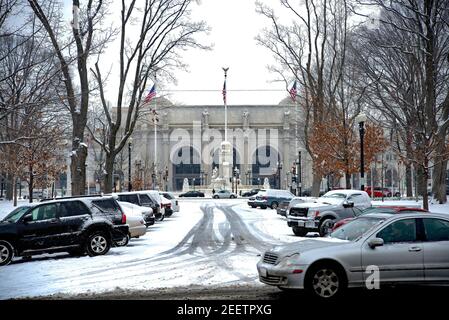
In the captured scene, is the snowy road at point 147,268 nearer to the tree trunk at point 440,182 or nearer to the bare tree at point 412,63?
the bare tree at point 412,63

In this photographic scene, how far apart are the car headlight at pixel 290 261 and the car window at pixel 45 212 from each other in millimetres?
8643

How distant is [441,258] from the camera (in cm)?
1008

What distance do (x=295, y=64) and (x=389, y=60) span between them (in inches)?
593

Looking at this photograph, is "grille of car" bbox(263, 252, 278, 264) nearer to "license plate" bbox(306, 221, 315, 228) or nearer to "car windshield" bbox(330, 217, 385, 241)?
"car windshield" bbox(330, 217, 385, 241)

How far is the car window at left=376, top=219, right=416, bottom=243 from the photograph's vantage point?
1023 centimetres

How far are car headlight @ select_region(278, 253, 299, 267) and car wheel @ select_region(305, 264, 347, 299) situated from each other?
0.98 ft

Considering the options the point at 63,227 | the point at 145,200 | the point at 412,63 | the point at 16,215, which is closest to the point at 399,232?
the point at 63,227

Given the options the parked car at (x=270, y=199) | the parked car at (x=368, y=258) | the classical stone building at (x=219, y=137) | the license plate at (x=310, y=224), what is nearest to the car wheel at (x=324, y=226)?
the license plate at (x=310, y=224)

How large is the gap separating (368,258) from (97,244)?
9.30 m

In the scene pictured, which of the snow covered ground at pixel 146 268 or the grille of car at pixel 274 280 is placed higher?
the grille of car at pixel 274 280

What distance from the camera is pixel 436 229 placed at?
1041cm

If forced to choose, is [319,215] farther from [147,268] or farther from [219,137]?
[219,137]

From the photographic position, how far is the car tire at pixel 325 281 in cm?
965
